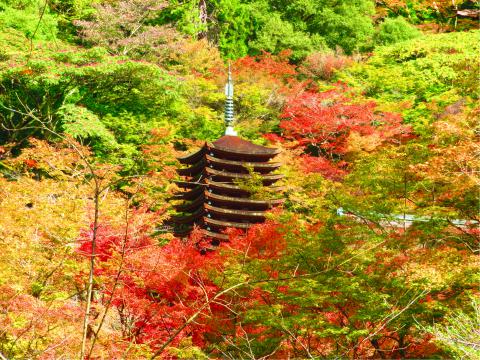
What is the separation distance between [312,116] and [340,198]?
44.2 feet

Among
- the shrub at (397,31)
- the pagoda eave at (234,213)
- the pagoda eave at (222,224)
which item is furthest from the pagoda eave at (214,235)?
the shrub at (397,31)

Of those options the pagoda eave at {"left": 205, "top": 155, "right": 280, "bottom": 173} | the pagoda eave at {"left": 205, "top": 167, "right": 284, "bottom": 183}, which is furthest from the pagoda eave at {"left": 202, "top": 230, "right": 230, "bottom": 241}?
the pagoda eave at {"left": 205, "top": 155, "right": 280, "bottom": 173}

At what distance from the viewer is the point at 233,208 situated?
18375 mm

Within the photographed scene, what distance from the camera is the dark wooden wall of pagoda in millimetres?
17906

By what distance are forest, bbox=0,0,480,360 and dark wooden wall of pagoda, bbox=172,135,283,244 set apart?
86 centimetres

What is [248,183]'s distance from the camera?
50.6 ft

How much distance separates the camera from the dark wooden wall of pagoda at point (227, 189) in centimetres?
1791

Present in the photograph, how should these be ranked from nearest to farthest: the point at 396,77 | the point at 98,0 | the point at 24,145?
the point at 24,145
the point at 396,77
the point at 98,0

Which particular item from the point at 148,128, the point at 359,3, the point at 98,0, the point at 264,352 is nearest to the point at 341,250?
the point at 264,352

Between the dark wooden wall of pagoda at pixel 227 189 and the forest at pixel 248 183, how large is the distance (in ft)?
2.81

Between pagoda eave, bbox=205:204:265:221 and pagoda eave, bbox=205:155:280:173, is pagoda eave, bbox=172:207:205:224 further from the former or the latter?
pagoda eave, bbox=205:155:280:173

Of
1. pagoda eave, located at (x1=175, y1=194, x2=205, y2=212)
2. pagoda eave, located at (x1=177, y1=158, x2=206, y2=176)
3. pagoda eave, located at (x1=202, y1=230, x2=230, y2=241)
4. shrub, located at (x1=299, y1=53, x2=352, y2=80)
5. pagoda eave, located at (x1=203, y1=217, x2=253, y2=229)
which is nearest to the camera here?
pagoda eave, located at (x1=202, y1=230, x2=230, y2=241)

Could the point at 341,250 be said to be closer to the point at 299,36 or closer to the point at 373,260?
the point at 373,260

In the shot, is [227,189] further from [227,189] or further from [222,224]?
[222,224]
